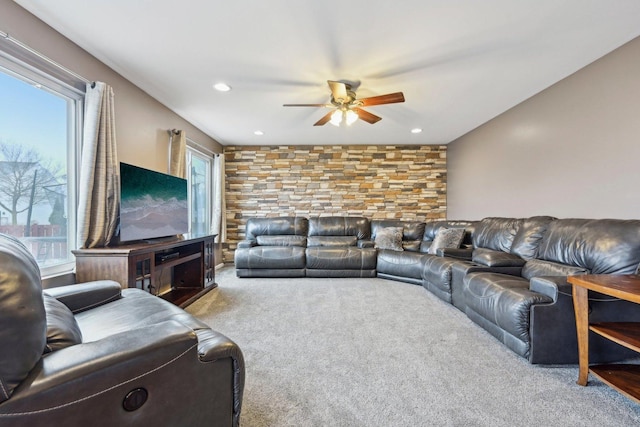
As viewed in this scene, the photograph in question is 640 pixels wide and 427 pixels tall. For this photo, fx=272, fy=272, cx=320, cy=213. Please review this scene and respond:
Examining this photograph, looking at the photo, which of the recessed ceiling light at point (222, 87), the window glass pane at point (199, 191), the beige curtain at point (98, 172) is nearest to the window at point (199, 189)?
the window glass pane at point (199, 191)

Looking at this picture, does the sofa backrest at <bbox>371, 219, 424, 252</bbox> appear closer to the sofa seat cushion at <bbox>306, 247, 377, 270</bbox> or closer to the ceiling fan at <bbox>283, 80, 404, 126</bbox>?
the sofa seat cushion at <bbox>306, 247, 377, 270</bbox>

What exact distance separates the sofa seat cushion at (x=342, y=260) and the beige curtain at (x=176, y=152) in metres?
2.24

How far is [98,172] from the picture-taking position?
2318 mm

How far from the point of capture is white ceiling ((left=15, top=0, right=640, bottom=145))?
1839 mm

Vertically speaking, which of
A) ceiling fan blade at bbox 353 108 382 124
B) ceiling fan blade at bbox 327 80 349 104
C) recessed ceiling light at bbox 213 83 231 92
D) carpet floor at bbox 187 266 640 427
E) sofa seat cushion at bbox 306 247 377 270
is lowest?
carpet floor at bbox 187 266 640 427

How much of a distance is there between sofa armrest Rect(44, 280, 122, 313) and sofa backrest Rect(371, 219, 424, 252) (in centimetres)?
402

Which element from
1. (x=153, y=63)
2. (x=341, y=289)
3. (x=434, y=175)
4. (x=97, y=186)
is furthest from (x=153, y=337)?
(x=434, y=175)

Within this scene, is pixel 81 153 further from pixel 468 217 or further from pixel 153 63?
pixel 468 217

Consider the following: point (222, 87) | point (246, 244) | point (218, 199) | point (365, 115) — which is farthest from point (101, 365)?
point (218, 199)

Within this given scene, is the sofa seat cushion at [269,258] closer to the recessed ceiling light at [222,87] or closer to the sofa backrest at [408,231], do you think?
the sofa backrest at [408,231]

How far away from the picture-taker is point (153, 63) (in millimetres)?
2506

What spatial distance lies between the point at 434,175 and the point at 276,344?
186 inches

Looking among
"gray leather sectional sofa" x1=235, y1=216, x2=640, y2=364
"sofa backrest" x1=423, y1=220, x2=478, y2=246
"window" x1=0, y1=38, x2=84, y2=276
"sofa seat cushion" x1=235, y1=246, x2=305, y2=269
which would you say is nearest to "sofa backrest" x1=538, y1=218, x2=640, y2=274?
"gray leather sectional sofa" x1=235, y1=216, x2=640, y2=364

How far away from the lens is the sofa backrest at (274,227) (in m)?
5.07
